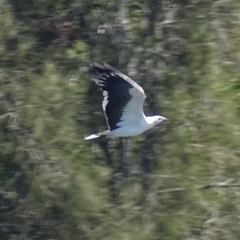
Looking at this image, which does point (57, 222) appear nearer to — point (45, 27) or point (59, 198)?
point (59, 198)

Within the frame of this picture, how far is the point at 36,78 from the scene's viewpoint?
7.20 meters

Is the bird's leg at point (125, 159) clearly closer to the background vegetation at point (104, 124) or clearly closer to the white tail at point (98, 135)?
the background vegetation at point (104, 124)

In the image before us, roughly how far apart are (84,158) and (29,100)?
52cm

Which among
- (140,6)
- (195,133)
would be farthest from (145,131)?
(140,6)

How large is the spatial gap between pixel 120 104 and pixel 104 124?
0.25 metres

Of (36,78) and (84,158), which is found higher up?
(36,78)

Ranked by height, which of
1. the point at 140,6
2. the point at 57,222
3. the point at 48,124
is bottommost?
the point at 57,222

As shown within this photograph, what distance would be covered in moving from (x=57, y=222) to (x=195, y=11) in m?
1.69

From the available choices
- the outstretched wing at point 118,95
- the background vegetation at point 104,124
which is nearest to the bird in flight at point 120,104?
the outstretched wing at point 118,95

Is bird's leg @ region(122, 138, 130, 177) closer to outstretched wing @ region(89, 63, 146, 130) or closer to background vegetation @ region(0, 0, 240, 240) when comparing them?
background vegetation @ region(0, 0, 240, 240)

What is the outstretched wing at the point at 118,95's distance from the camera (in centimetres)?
712

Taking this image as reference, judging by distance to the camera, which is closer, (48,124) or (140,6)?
(48,124)

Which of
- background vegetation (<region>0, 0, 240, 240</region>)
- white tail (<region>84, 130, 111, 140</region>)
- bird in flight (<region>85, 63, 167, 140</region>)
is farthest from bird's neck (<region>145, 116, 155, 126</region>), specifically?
white tail (<region>84, 130, 111, 140</region>)

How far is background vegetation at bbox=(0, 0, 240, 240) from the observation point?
23.6ft
